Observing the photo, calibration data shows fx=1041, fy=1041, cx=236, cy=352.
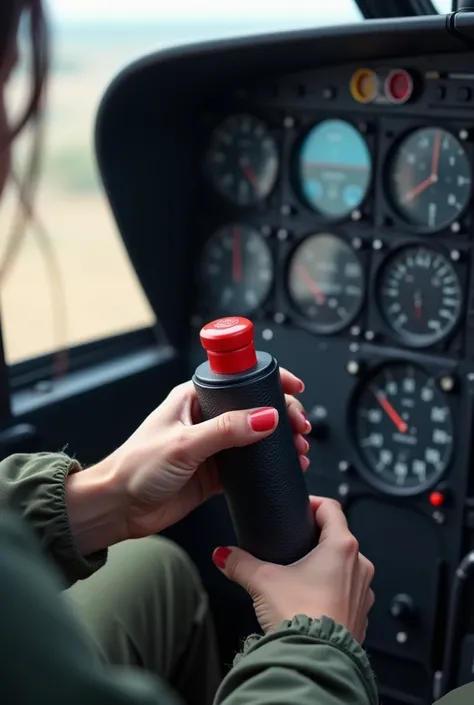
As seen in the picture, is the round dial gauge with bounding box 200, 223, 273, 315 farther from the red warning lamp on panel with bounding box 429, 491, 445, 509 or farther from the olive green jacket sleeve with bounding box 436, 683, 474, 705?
the olive green jacket sleeve with bounding box 436, 683, 474, 705

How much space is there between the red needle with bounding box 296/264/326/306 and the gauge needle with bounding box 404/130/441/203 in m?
0.29

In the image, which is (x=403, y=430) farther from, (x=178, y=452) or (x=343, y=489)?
(x=178, y=452)

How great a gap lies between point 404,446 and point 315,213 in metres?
0.55

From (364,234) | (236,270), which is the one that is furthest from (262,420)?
(236,270)

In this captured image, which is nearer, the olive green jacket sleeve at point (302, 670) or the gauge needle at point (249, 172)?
the olive green jacket sleeve at point (302, 670)

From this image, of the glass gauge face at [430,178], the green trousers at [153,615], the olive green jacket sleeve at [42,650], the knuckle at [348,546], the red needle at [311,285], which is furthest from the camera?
the red needle at [311,285]

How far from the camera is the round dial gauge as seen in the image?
2.43 metres

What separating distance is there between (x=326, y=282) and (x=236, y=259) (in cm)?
25

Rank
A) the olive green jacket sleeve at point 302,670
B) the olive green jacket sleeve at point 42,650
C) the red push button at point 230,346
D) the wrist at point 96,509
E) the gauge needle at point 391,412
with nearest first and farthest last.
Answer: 1. the olive green jacket sleeve at point 42,650
2. the olive green jacket sleeve at point 302,670
3. the red push button at point 230,346
4. the wrist at point 96,509
5. the gauge needle at point 391,412

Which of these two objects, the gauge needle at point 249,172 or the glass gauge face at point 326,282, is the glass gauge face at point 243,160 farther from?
the glass gauge face at point 326,282

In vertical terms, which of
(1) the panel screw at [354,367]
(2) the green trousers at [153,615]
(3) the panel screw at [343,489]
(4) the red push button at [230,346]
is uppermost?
(4) the red push button at [230,346]

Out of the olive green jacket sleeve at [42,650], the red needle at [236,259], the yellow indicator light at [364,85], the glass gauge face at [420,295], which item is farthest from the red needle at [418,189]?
the olive green jacket sleeve at [42,650]

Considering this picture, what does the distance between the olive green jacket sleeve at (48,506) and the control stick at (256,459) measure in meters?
0.22

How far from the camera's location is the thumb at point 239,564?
1240 mm
